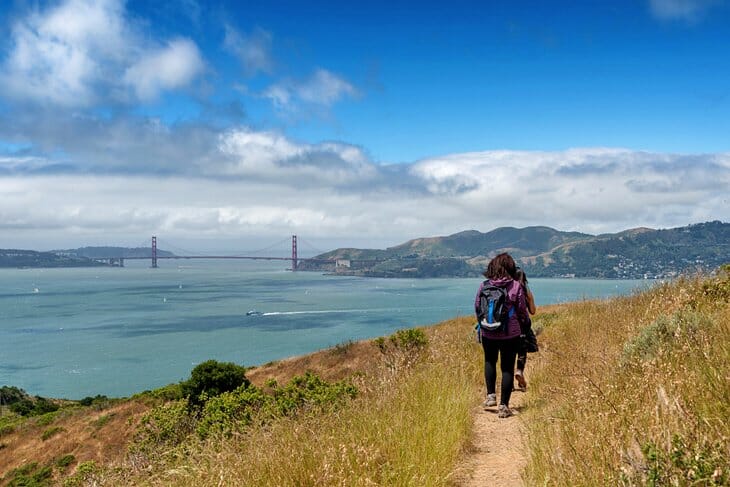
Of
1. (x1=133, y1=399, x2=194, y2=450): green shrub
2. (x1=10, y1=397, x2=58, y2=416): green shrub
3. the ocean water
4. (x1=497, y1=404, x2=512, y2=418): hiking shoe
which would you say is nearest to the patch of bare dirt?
(x1=133, y1=399, x2=194, y2=450): green shrub

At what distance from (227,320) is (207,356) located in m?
33.0

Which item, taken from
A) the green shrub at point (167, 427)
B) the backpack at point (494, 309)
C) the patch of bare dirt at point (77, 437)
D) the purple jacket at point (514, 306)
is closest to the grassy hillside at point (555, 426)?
the purple jacket at point (514, 306)

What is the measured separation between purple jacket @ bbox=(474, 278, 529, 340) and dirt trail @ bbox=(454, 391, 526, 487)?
825mm

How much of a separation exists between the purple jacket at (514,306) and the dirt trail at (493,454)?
825mm

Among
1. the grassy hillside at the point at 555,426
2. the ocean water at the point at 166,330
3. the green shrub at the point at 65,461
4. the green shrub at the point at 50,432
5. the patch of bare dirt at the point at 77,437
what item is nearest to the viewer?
the grassy hillside at the point at 555,426

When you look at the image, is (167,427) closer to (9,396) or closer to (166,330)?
(9,396)

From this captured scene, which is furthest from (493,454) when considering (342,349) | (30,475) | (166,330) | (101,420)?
(166,330)

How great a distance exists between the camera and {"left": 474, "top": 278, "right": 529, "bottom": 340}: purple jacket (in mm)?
5719

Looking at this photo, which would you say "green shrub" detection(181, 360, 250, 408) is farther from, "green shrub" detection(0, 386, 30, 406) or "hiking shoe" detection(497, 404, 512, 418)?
"green shrub" detection(0, 386, 30, 406)

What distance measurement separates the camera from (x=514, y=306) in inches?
228

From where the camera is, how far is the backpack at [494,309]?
568 centimetres

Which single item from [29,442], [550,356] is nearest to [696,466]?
[550,356]

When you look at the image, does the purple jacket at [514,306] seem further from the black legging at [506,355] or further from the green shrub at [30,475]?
the green shrub at [30,475]

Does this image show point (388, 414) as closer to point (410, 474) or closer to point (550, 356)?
point (410, 474)
